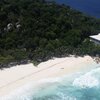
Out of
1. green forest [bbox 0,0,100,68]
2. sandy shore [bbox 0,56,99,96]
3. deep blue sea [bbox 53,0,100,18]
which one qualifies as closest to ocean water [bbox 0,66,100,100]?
sandy shore [bbox 0,56,99,96]

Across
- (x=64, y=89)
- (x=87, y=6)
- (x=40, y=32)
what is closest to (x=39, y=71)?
(x=64, y=89)

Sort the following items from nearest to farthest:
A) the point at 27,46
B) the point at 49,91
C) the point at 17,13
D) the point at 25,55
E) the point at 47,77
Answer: the point at 49,91
the point at 47,77
the point at 25,55
the point at 27,46
the point at 17,13

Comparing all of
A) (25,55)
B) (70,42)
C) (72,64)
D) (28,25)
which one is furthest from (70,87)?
(28,25)

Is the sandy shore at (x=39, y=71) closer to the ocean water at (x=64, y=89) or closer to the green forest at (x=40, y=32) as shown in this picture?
the ocean water at (x=64, y=89)

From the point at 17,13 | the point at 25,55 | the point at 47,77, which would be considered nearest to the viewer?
the point at 47,77

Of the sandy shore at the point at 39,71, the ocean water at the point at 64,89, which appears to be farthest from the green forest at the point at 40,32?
the ocean water at the point at 64,89

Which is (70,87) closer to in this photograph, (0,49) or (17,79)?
(17,79)

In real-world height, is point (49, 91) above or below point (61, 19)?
below
